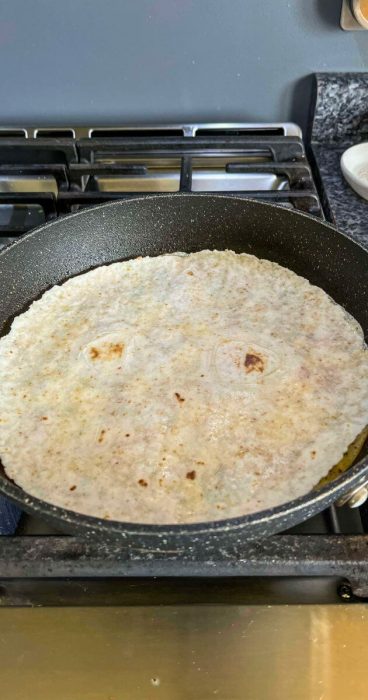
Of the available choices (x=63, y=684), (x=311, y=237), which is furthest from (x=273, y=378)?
(x=63, y=684)

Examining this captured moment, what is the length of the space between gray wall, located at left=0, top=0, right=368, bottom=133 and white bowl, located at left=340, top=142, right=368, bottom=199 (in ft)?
0.71

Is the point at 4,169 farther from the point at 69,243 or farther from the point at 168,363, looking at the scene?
the point at 168,363

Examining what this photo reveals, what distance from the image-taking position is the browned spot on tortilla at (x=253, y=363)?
1135 mm

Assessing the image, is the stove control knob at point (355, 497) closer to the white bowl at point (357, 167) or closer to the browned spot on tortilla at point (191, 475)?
the browned spot on tortilla at point (191, 475)

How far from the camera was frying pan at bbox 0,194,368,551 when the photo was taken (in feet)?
4.09

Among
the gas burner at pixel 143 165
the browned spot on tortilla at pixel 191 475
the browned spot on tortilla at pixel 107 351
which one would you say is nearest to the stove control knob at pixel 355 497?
the browned spot on tortilla at pixel 191 475

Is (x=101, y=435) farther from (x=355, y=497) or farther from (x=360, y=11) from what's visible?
(x=360, y=11)

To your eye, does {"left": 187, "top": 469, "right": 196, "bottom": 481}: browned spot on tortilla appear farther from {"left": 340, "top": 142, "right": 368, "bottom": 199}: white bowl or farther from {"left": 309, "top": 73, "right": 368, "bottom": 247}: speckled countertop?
{"left": 340, "top": 142, "right": 368, "bottom": 199}: white bowl

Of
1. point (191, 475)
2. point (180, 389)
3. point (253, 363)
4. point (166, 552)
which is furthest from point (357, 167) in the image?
point (166, 552)

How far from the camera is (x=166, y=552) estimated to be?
0.86 metres

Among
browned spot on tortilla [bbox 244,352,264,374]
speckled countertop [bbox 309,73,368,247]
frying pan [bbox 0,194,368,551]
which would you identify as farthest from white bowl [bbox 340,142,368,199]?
browned spot on tortilla [bbox 244,352,264,374]

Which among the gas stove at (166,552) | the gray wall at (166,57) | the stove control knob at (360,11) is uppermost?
the stove control knob at (360,11)

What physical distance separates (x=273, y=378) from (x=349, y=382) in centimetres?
13

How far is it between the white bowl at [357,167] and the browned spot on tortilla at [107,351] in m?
0.74
